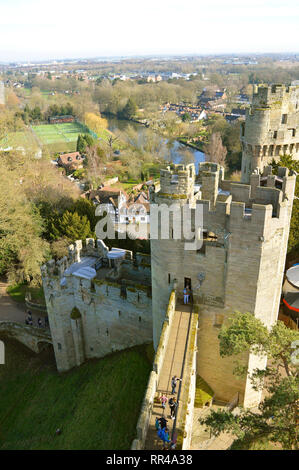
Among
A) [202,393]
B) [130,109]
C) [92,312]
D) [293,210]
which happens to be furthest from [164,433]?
[130,109]

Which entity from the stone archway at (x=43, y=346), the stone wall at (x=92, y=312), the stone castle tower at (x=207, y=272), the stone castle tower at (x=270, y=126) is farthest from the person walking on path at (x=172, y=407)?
the stone castle tower at (x=270, y=126)

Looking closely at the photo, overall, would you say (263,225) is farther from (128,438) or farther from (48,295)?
(48,295)

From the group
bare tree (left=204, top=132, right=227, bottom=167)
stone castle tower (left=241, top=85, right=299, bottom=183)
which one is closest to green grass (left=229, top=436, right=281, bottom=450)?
stone castle tower (left=241, top=85, right=299, bottom=183)

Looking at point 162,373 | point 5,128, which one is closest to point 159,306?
point 162,373

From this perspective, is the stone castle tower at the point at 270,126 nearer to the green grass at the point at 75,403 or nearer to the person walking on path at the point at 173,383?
the green grass at the point at 75,403

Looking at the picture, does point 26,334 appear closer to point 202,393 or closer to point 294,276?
point 202,393

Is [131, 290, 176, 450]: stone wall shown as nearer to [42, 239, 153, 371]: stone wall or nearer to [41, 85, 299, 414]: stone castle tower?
[41, 85, 299, 414]: stone castle tower
